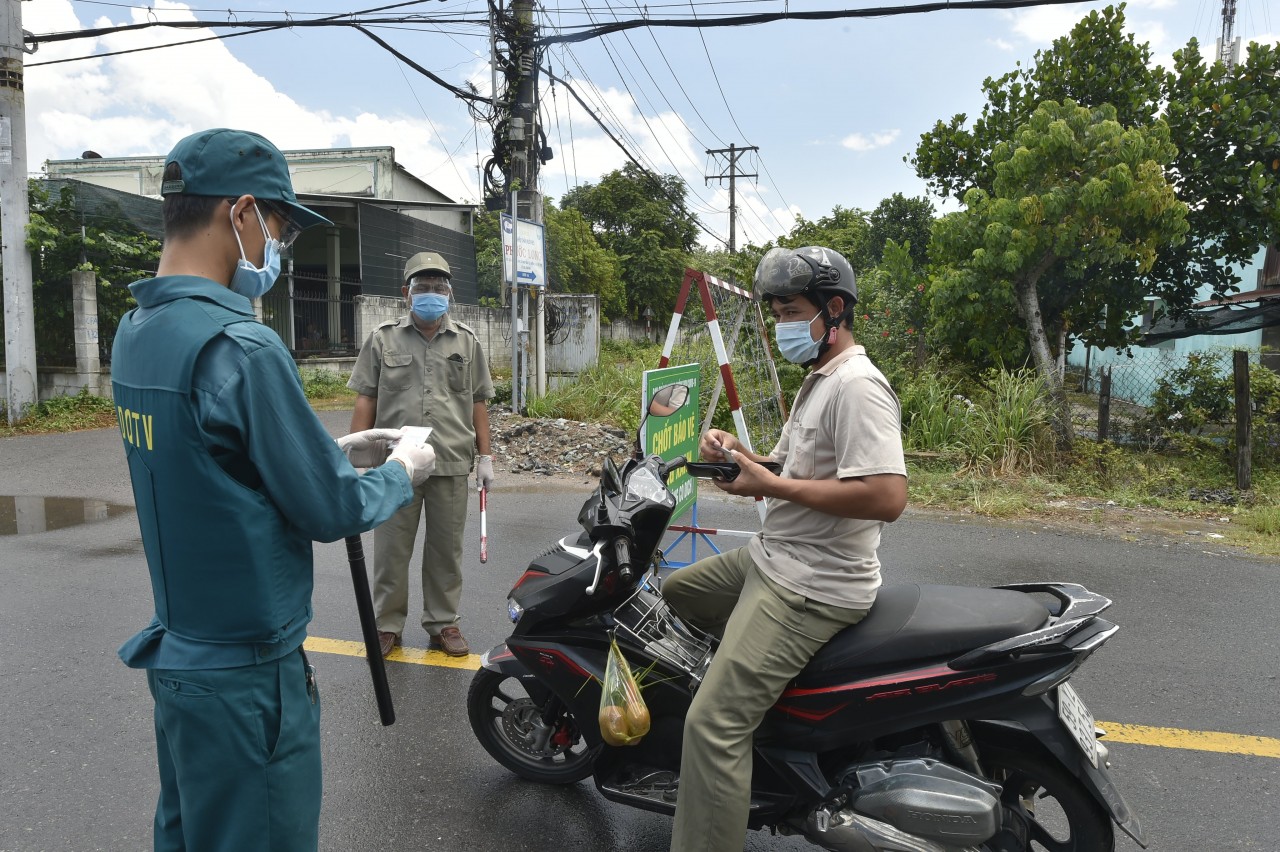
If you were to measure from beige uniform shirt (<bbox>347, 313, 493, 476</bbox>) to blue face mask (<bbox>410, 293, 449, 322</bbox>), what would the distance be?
0.36 feet

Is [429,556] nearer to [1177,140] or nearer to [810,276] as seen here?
[810,276]

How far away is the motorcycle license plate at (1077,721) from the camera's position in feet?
7.38

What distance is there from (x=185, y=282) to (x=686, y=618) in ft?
5.91

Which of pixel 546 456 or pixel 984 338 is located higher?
pixel 984 338

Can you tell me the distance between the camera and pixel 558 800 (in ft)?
9.73

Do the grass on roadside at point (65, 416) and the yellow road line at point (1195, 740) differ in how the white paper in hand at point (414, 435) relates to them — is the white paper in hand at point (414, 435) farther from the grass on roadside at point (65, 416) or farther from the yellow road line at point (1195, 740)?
the grass on roadside at point (65, 416)

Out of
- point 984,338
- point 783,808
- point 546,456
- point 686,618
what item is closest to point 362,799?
point 686,618

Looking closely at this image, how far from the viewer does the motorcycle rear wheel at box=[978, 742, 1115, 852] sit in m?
2.27

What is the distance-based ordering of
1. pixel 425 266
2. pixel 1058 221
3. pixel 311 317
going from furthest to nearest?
pixel 311 317 → pixel 1058 221 → pixel 425 266

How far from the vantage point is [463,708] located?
143 inches

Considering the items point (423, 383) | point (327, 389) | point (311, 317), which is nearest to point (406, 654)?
point (423, 383)

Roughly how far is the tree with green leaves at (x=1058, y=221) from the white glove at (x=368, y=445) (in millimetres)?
8780

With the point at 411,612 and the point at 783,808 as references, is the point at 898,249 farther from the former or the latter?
the point at 783,808

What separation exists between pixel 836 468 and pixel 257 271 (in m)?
1.54
